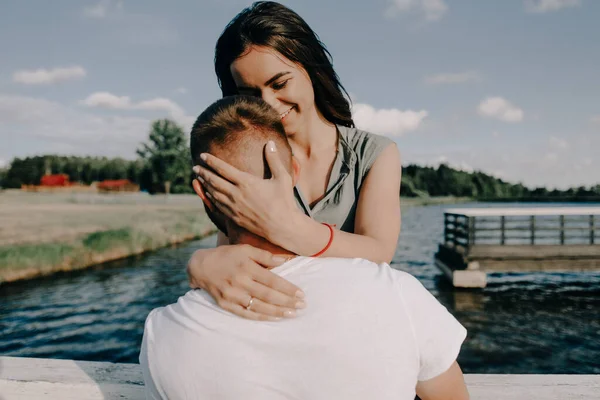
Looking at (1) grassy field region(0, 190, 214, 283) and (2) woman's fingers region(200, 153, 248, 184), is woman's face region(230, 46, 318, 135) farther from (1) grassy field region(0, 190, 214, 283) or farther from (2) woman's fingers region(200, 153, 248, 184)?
(1) grassy field region(0, 190, 214, 283)

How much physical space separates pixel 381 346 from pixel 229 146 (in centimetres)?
63

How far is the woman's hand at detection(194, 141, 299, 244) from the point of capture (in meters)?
1.23

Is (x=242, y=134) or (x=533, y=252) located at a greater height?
(x=242, y=134)

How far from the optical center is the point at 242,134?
1248 mm

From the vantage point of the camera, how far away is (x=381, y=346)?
106cm

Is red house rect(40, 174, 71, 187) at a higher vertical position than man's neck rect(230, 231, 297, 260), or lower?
higher

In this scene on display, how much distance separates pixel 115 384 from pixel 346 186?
122cm

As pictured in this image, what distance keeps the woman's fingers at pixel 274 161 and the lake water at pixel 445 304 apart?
8393 mm

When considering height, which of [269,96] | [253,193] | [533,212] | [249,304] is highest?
[269,96]

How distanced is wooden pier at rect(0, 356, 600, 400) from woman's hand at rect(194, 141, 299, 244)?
95 centimetres

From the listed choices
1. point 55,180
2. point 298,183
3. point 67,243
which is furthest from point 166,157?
point 298,183

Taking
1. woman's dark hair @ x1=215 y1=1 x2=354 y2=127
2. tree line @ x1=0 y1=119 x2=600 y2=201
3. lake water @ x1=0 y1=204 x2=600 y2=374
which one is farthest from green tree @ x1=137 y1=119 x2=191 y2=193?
woman's dark hair @ x1=215 y1=1 x2=354 y2=127

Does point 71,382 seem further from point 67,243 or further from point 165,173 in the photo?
point 165,173

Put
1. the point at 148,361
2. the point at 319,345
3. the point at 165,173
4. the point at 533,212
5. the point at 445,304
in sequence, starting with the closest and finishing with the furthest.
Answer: the point at 319,345 < the point at 148,361 < the point at 445,304 < the point at 533,212 < the point at 165,173
